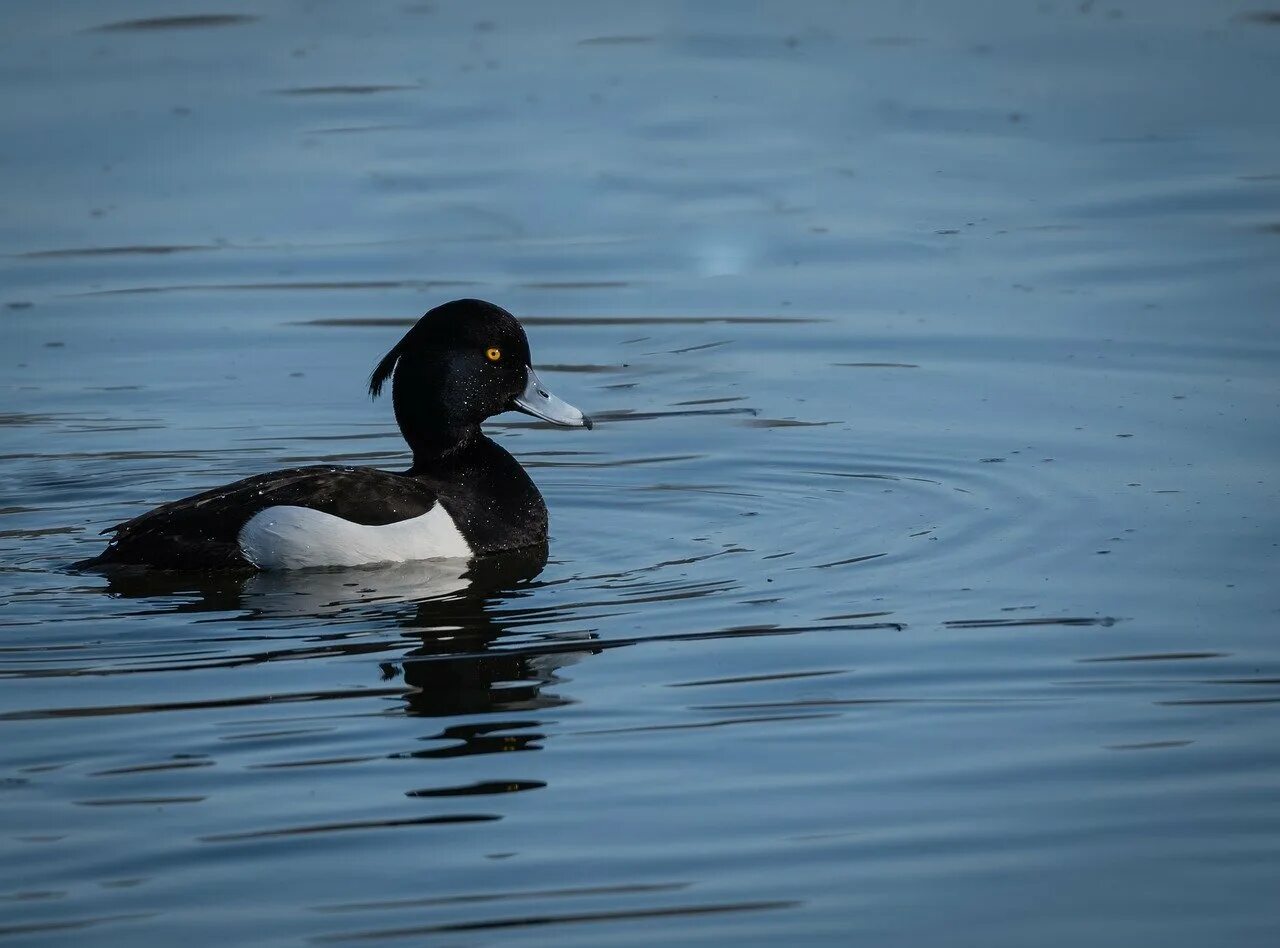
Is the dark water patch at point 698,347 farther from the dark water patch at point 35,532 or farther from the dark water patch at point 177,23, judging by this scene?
the dark water patch at point 177,23

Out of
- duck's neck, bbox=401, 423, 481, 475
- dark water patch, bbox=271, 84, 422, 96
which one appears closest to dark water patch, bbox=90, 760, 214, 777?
duck's neck, bbox=401, 423, 481, 475

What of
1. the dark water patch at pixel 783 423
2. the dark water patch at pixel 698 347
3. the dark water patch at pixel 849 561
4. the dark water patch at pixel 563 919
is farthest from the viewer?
the dark water patch at pixel 698 347

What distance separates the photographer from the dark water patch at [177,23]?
18.5 m

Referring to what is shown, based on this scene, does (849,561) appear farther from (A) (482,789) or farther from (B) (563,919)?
(B) (563,919)

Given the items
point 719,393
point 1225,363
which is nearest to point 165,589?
point 719,393

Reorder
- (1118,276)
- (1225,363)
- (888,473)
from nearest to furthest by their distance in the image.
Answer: (888,473), (1225,363), (1118,276)

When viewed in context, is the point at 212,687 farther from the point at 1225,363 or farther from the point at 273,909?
the point at 1225,363

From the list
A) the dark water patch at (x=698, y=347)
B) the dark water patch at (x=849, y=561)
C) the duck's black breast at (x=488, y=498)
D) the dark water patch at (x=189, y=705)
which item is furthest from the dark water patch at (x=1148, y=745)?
the dark water patch at (x=698, y=347)

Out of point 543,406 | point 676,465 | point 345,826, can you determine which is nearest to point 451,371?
point 543,406

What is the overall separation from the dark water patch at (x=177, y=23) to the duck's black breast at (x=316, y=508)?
1129 cm

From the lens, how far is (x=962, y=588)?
749 centimetres

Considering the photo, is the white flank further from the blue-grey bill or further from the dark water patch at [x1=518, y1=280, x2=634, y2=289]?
the dark water patch at [x1=518, y1=280, x2=634, y2=289]

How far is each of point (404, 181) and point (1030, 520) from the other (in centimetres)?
773

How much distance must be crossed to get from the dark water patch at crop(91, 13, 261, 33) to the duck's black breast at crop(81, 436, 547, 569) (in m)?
11.3
